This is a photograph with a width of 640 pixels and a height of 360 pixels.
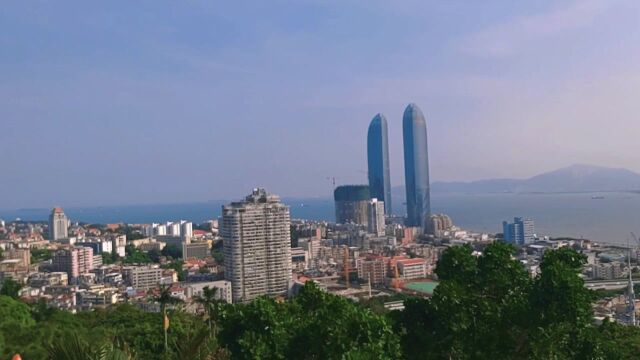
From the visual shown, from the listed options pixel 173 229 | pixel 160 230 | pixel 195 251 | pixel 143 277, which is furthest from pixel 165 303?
pixel 160 230

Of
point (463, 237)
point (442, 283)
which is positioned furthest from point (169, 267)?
point (442, 283)

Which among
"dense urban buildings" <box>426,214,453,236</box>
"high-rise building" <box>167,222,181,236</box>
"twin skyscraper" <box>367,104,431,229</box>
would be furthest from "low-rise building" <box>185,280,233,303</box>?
"twin skyscraper" <box>367,104,431,229</box>

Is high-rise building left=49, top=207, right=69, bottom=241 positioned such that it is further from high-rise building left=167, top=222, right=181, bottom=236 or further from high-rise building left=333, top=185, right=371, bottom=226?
high-rise building left=333, top=185, right=371, bottom=226

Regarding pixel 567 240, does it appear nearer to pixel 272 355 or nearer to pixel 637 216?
pixel 637 216

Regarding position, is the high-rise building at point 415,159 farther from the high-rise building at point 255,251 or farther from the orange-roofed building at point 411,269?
the high-rise building at point 255,251

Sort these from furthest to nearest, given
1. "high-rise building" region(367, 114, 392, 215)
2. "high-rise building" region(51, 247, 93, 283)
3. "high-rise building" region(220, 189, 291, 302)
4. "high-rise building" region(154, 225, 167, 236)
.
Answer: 1. "high-rise building" region(367, 114, 392, 215)
2. "high-rise building" region(154, 225, 167, 236)
3. "high-rise building" region(51, 247, 93, 283)
4. "high-rise building" region(220, 189, 291, 302)

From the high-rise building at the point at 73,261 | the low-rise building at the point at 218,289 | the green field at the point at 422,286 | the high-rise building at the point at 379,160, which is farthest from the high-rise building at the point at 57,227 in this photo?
the high-rise building at the point at 379,160

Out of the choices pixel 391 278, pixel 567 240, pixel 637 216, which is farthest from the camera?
pixel 637 216

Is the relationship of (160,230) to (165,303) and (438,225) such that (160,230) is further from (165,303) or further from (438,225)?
(165,303)
